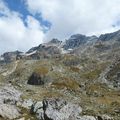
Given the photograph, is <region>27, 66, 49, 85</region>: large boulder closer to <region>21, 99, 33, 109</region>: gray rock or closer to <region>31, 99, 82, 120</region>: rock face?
<region>21, 99, 33, 109</region>: gray rock

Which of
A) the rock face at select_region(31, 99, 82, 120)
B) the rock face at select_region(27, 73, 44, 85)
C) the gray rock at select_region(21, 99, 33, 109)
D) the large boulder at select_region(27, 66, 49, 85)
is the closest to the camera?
the rock face at select_region(31, 99, 82, 120)

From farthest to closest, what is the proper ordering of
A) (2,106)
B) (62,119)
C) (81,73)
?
(81,73)
(2,106)
(62,119)

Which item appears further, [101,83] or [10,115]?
[101,83]

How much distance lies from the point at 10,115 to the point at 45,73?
10010 cm

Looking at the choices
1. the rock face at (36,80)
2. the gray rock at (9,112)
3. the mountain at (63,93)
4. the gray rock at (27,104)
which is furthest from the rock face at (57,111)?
the rock face at (36,80)

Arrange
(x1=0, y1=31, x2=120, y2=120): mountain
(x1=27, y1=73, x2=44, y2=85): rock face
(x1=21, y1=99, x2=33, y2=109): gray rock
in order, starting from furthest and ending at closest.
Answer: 1. (x1=27, y1=73, x2=44, y2=85): rock face
2. (x1=21, y1=99, x2=33, y2=109): gray rock
3. (x1=0, y1=31, x2=120, y2=120): mountain

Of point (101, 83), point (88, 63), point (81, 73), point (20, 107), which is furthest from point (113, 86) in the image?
point (20, 107)

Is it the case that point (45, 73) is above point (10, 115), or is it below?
above

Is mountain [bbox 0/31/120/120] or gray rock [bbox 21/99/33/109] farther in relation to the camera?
gray rock [bbox 21/99/33/109]

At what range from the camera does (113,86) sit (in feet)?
443

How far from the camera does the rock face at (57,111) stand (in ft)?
165

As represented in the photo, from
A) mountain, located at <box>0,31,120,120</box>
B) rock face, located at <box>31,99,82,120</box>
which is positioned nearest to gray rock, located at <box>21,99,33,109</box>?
mountain, located at <box>0,31,120,120</box>

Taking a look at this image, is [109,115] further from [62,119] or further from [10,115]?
[10,115]

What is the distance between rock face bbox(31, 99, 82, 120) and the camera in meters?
50.4
